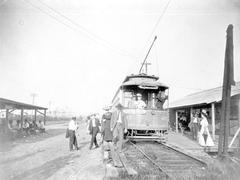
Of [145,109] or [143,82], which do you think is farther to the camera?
[143,82]

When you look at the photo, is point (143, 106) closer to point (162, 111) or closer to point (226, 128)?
point (162, 111)

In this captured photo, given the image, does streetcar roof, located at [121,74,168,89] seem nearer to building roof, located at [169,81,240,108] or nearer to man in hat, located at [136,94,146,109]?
man in hat, located at [136,94,146,109]

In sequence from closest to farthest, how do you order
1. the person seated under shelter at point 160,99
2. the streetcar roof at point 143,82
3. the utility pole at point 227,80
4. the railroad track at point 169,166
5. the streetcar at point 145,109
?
the railroad track at point 169,166, the utility pole at point 227,80, the streetcar at point 145,109, the streetcar roof at point 143,82, the person seated under shelter at point 160,99

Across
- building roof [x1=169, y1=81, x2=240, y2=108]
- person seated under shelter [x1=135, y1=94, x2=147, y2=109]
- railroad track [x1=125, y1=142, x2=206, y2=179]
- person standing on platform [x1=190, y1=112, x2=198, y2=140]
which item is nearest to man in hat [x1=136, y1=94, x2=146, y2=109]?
person seated under shelter [x1=135, y1=94, x2=147, y2=109]

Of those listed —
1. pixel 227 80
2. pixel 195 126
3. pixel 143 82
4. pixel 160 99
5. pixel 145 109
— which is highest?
pixel 143 82

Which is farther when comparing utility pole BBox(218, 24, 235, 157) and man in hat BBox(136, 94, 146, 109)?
man in hat BBox(136, 94, 146, 109)

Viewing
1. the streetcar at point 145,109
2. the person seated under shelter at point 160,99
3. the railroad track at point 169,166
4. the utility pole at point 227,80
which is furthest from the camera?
the person seated under shelter at point 160,99

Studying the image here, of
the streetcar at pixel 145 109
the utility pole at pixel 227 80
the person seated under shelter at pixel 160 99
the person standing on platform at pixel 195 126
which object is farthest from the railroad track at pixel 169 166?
the person standing on platform at pixel 195 126

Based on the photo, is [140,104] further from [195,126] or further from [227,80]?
[195,126]

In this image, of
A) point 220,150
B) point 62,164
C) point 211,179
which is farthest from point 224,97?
point 62,164

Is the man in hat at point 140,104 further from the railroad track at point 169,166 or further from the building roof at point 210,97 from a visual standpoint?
the building roof at point 210,97

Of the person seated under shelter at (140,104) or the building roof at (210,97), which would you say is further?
the building roof at (210,97)

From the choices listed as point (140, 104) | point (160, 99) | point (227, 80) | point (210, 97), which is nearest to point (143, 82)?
point (140, 104)

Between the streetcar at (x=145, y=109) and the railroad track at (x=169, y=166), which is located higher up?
the streetcar at (x=145, y=109)
